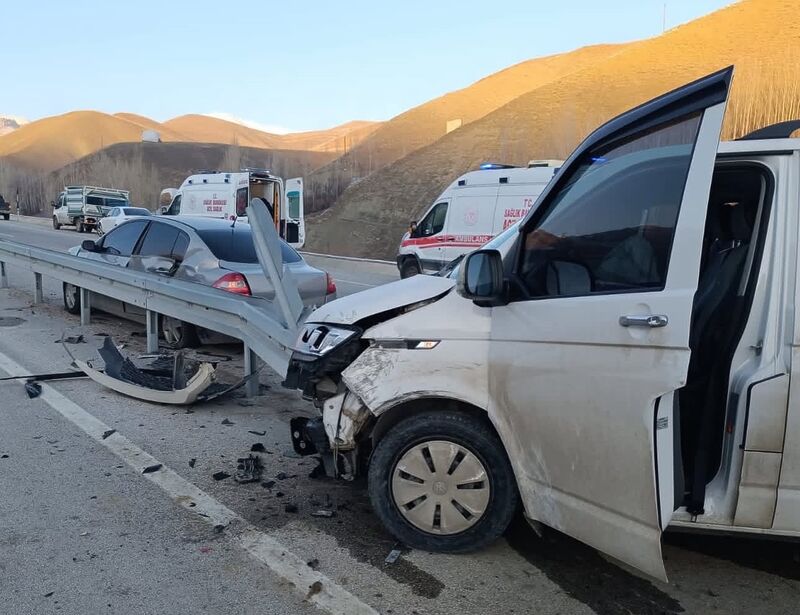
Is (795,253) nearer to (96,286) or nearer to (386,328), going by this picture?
(386,328)

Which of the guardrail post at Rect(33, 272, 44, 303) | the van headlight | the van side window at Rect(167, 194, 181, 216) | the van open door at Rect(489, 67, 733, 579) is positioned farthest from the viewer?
the van side window at Rect(167, 194, 181, 216)

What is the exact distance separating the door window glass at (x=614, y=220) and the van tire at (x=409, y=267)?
12.5 m

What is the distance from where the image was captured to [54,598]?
277 cm

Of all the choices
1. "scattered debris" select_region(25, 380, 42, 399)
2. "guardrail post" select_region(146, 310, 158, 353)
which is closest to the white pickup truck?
"guardrail post" select_region(146, 310, 158, 353)

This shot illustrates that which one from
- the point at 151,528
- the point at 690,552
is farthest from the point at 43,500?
the point at 690,552

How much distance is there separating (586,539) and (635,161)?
5.34ft

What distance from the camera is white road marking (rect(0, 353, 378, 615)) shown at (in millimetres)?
2814

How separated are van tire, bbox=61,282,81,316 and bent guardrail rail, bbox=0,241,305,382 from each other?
15.7 inches

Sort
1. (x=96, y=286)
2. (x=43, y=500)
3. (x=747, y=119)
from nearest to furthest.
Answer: (x=43, y=500), (x=96, y=286), (x=747, y=119)

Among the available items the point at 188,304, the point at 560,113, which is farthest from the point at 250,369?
the point at 560,113

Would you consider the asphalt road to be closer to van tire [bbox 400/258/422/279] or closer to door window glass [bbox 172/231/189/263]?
door window glass [bbox 172/231/189/263]

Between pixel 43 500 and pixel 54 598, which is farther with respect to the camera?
pixel 43 500

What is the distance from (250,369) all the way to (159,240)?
10.1ft

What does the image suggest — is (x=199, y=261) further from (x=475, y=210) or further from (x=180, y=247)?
(x=475, y=210)
